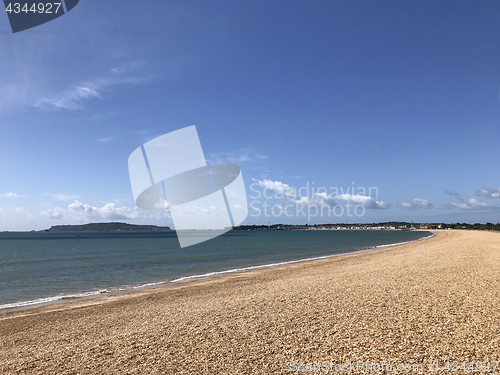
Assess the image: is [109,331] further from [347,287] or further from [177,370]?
[347,287]

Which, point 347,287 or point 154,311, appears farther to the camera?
point 347,287

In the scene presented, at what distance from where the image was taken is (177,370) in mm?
4652

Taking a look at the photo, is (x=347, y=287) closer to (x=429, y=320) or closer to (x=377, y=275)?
(x=377, y=275)

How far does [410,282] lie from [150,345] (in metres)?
8.73

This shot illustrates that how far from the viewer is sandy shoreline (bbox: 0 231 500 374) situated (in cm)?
477

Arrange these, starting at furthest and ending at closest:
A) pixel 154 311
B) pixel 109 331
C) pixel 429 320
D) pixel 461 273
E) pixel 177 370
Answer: pixel 461 273 < pixel 154 311 < pixel 109 331 < pixel 429 320 < pixel 177 370

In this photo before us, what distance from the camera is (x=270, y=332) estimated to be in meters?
5.96

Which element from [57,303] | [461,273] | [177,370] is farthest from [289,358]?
[57,303]

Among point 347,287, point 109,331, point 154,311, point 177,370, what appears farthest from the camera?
point 347,287

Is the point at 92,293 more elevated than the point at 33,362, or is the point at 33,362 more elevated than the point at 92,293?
the point at 33,362

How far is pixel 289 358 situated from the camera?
478 centimetres

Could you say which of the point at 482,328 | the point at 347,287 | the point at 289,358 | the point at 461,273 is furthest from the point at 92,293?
the point at 461,273

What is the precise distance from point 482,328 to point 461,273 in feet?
24.7

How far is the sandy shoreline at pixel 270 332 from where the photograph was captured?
4.77 meters
